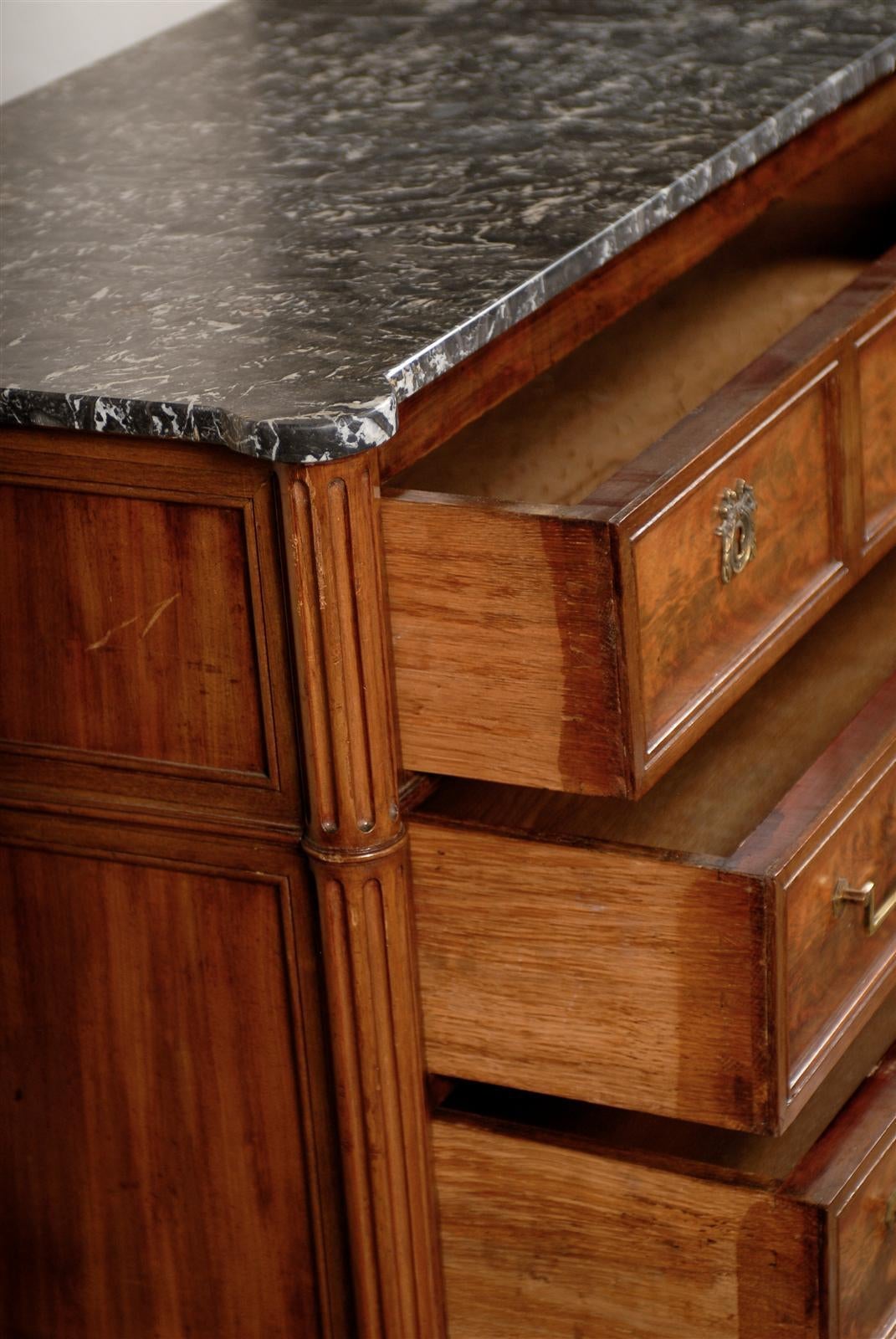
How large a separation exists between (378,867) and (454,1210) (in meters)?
0.23

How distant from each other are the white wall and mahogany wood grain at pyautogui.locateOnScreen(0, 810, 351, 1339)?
694 millimetres

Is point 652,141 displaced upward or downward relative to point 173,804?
upward

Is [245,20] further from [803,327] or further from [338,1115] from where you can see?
[338,1115]

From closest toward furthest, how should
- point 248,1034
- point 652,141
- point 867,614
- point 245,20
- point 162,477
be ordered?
point 162,477
point 248,1034
point 652,141
point 867,614
point 245,20

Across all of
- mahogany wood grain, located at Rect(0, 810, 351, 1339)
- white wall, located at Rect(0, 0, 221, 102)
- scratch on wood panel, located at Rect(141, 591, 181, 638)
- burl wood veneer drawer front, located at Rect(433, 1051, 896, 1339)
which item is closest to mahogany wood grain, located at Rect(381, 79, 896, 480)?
scratch on wood panel, located at Rect(141, 591, 181, 638)

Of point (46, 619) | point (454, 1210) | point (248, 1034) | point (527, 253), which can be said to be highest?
point (527, 253)

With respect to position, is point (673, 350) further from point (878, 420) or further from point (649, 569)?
point (649, 569)

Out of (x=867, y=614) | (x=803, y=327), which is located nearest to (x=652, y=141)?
(x=803, y=327)

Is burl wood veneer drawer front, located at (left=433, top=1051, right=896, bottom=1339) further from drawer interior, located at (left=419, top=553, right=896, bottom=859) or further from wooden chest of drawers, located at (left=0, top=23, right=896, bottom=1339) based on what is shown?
drawer interior, located at (left=419, top=553, right=896, bottom=859)

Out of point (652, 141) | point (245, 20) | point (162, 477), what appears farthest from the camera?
point (245, 20)

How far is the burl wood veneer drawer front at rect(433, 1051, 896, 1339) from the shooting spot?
1.02 m

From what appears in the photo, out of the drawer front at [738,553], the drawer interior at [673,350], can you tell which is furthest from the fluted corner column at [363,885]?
the drawer interior at [673,350]

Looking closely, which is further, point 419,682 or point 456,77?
point 456,77

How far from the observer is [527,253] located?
1037mm
